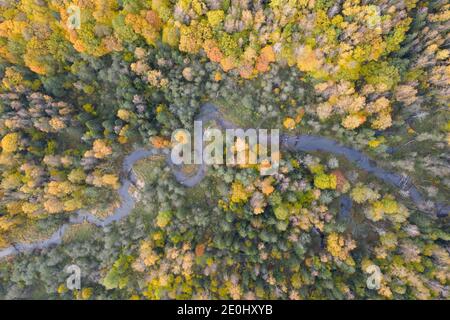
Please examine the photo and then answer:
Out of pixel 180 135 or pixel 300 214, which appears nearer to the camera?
pixel 300 214

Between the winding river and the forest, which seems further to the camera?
the winding river

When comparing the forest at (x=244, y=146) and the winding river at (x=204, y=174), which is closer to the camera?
the forest at (x=244, y=146)

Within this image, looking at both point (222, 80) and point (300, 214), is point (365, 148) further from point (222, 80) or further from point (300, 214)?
point (222, 80)

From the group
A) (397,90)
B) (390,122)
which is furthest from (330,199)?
(397,90)

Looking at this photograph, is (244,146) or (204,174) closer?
(244,146)
